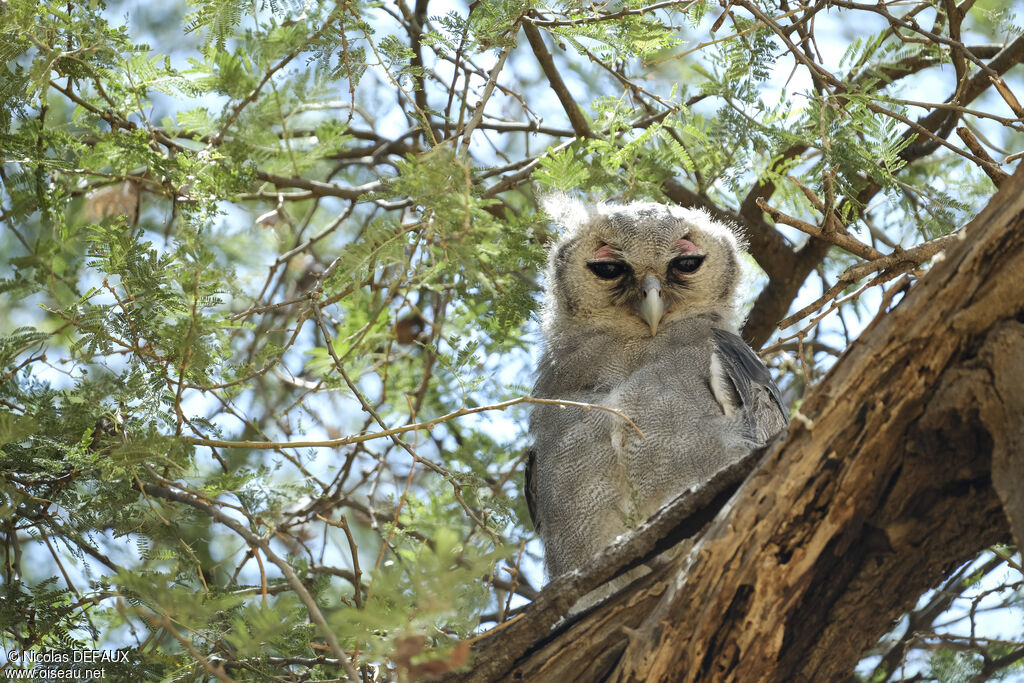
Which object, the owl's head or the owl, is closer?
the owl

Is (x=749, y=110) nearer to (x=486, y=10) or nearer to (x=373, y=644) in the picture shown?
(x=486, y=10)

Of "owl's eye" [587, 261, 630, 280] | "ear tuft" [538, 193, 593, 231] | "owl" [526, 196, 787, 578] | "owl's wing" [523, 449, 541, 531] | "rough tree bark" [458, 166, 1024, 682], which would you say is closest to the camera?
"rough tree bark" [458, 166, 1024, 682]

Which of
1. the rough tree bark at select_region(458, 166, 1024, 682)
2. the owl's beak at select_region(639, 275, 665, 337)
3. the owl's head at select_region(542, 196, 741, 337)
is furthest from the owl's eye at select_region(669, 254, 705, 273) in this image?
the rough tree bark at select_region(458, 166, 1024, 682)

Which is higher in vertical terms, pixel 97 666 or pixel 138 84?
pixel 138 84

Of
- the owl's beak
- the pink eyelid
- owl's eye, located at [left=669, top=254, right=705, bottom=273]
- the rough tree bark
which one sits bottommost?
the rough tree bark

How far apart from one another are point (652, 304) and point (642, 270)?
0.82 ft

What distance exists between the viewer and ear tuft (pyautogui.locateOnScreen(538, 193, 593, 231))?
452 cm

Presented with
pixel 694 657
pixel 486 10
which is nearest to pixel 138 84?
pixel 486 10

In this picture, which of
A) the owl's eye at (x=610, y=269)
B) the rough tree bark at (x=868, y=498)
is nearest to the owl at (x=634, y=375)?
the owl's eye at (x=610, y=269)

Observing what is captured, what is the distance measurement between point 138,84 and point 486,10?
1.62 m

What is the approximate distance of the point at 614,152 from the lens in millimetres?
4172

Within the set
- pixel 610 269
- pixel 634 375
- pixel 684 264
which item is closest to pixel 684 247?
pixel 684 264

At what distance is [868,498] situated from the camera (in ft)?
7.72

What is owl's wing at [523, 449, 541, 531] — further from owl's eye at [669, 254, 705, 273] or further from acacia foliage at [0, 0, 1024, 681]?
owl's eye at [669, 254, 705, 273]
